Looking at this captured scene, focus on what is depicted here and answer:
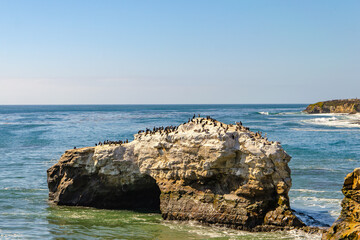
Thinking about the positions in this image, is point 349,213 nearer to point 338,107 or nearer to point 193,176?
point 193,176

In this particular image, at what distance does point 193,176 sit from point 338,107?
128156 mm

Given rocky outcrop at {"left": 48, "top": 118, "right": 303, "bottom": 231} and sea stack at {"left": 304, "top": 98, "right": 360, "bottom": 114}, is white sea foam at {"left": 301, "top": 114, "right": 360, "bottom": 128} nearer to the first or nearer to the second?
sea stack at {"left": 304, "top": 98, "right": 360, "bottom": 114}

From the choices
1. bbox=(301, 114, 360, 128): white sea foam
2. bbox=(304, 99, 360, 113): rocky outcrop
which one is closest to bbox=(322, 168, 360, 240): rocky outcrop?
bbox=(301, 114, 360, 128): white sea foam

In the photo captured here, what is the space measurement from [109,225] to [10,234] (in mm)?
4298

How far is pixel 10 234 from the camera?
1981cm

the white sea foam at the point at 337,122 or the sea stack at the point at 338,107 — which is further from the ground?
the sea stack at the point at 338,107

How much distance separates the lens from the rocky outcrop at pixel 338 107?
131 m

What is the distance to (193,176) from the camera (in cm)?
2123

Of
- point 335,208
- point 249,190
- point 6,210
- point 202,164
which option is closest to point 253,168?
point 249,190

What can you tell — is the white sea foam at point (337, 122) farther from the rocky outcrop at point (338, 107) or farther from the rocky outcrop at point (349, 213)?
the rocky outcrop at point (349, 213)

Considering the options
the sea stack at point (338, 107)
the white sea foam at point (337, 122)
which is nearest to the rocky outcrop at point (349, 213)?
the white sea foam at point (337, 122)

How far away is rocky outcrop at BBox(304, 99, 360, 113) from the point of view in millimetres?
131125

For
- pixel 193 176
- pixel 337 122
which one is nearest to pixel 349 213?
pixel 193 176

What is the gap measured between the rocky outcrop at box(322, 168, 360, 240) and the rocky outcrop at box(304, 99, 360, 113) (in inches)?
4761
